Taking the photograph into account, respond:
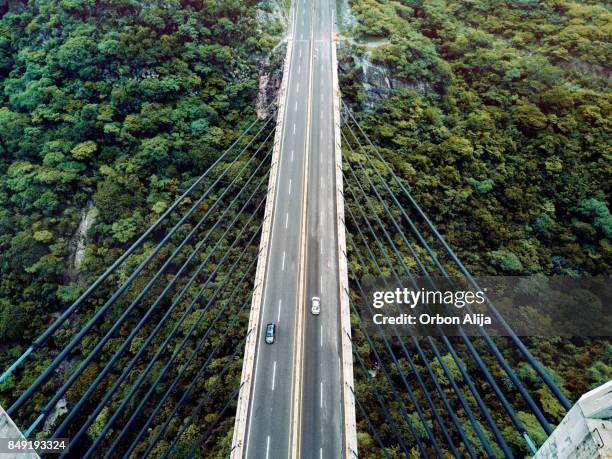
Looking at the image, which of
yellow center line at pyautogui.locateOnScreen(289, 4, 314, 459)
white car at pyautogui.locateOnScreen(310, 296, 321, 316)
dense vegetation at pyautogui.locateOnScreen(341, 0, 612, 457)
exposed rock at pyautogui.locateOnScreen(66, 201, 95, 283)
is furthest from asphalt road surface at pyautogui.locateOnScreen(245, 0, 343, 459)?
exposed rock at pyautogui.locateOnScreen(66, 201, 95, 283)

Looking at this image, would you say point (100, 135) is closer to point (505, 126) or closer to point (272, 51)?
point (272, 51)

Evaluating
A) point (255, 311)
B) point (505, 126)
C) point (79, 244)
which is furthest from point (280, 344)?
point (505, 126)

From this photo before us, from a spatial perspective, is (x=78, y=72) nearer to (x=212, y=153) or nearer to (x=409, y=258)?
(x=212, y=153)

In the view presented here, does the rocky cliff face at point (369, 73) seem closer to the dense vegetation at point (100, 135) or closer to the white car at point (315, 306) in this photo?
the dense vegetation at point (100, 135)

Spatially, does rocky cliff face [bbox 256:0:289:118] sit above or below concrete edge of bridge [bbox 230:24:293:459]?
above

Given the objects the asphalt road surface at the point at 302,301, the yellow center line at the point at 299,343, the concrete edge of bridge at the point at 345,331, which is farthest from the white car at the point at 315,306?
the concrete edge of bridge at the point at 345,331

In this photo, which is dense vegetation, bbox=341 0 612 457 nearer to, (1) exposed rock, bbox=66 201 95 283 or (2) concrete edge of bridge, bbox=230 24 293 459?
(2) concrete edge of bridge, bbox=230 24 293 459
